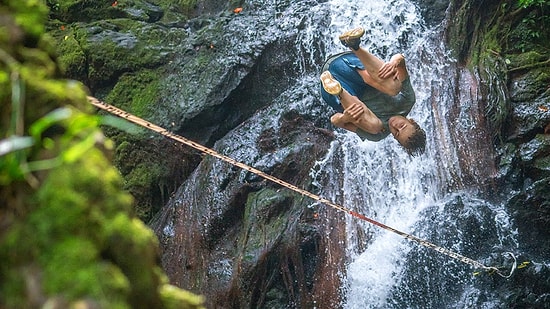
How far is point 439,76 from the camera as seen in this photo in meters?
6.79

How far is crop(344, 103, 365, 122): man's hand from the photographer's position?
561cm

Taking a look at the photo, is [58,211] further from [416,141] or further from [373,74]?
[416,141]

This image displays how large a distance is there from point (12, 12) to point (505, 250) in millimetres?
5059

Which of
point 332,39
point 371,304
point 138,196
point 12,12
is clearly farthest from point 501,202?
point 12,12

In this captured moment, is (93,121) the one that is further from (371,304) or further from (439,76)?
(439,76)

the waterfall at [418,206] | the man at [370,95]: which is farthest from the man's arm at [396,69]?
the waterfall at [418,206]

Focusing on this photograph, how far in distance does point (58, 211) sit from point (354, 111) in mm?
4614

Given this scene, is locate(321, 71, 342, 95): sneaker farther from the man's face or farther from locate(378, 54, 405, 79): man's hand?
the man's face

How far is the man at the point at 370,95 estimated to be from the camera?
5641mm

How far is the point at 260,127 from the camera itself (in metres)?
7.25

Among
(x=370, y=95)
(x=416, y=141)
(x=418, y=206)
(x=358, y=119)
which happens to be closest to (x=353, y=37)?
(x=370, y=95)

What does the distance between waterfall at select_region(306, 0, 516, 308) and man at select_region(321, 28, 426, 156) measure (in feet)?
1.75

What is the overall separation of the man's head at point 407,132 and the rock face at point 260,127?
652mm

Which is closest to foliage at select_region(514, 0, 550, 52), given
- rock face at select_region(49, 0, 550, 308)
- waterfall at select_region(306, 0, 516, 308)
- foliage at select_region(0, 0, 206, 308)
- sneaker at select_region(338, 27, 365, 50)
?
rock face at select_region(49, 0, 550, 308)
